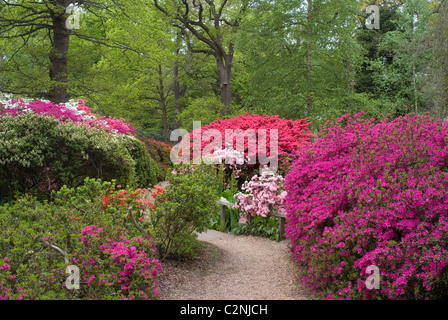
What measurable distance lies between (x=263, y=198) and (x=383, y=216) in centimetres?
288

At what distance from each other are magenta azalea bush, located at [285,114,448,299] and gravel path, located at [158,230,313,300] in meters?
0.28

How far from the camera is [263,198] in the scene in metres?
5.97

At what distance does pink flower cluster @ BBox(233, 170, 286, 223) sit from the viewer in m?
5.98

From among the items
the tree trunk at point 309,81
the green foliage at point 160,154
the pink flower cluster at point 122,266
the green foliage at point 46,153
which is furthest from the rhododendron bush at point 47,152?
the tree trunk at point 309,81

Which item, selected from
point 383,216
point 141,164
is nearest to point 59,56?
point 141,164

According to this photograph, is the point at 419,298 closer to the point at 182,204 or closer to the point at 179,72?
the point at 182,204

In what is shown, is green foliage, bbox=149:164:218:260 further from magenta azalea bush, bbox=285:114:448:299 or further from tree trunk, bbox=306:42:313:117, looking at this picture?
tree trunk, bbox=306:42:313:117

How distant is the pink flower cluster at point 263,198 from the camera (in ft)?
19.6

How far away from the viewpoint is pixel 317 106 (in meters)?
12.2

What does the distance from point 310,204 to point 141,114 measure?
1826cm

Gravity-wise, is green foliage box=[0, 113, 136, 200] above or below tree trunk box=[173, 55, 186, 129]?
below

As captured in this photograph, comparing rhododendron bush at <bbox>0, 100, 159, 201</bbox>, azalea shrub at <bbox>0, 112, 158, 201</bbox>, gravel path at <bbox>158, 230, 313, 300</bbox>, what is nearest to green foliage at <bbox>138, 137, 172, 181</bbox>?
rhododendron bush at <bbox>0, 100, 159, 201</bbox>

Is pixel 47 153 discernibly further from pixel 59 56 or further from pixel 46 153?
pixel 59 56

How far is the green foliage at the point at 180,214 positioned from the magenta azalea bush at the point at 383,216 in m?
1.05
